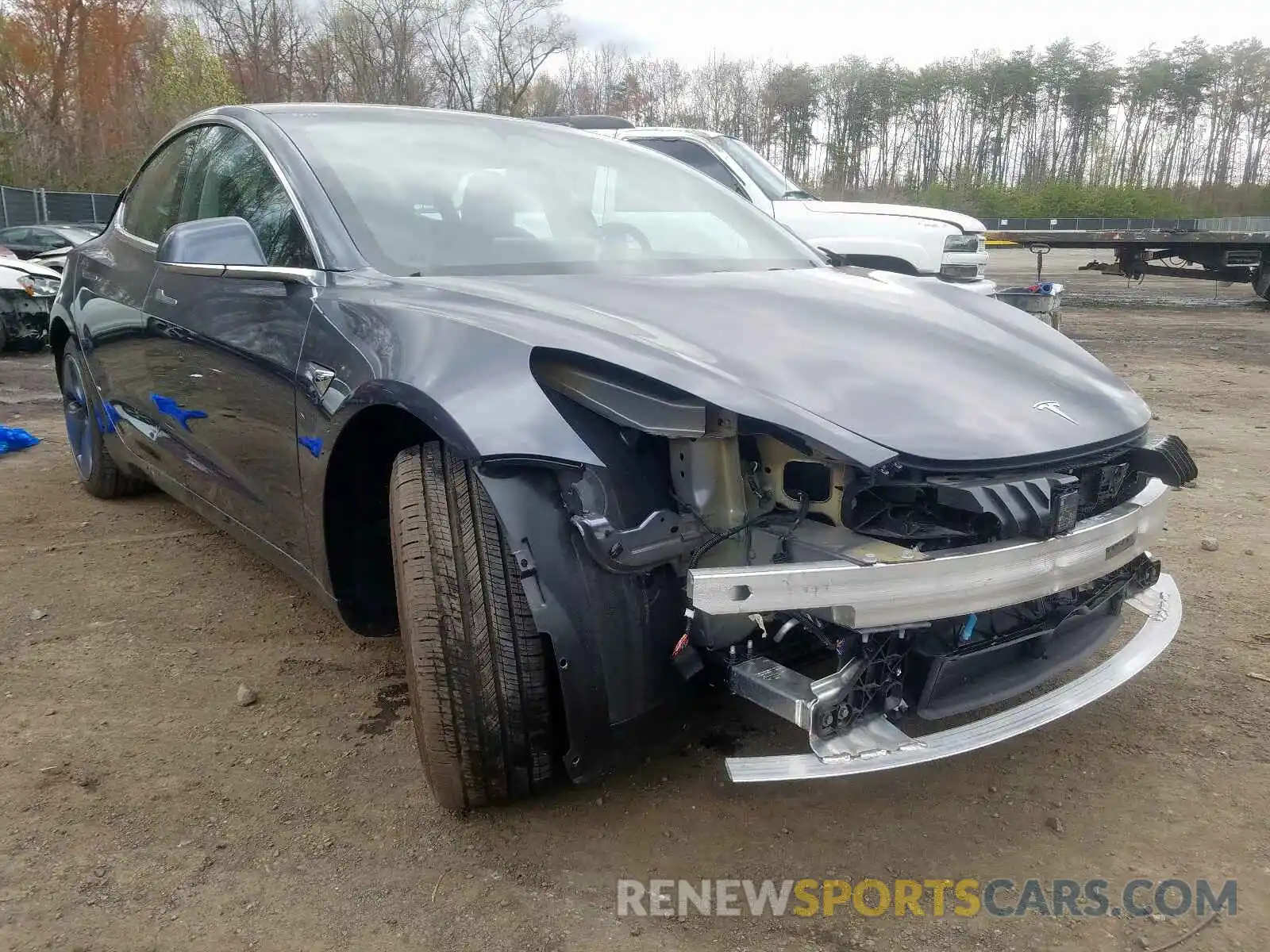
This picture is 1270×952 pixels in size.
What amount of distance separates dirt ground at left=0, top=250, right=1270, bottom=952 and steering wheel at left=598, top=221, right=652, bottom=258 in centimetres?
Answer: 132

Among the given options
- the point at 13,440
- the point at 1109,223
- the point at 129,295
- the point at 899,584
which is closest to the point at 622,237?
the point at 899,584

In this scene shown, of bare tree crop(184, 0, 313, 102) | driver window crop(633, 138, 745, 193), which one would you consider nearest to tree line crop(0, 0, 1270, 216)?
bare tree crop(184, 0, 313, 102)

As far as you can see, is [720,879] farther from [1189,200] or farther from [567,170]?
[1189,200]

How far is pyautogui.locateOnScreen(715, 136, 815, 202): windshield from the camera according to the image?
800 cm

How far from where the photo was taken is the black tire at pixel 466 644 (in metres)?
1.89

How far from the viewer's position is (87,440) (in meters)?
4.42

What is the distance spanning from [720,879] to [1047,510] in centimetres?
97

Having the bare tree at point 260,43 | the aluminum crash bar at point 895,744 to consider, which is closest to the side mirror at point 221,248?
the aluminum crash bar at point 895,744

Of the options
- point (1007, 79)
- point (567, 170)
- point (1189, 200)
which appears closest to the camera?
point (567, 170)

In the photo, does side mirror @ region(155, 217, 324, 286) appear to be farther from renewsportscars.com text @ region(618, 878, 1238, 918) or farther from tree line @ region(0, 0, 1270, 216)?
tree line @ region(0, 0, 1270, 216)

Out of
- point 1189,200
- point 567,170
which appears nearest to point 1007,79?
point 1189,200

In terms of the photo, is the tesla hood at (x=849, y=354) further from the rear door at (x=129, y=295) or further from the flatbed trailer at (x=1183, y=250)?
the flatbed trailer at (x=1183, y=250)

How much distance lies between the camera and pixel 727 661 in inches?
76.2

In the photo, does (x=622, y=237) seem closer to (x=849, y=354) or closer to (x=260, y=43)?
(x=849, y=354)
